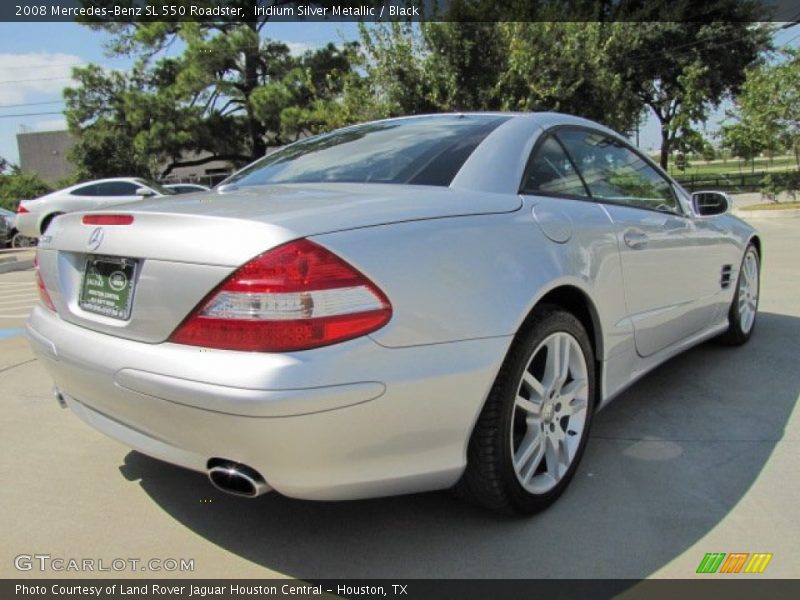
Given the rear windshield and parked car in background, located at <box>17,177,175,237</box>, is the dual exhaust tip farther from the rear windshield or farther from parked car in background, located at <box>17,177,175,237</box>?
parked car in background, located at <box>17,177,175,237</box>

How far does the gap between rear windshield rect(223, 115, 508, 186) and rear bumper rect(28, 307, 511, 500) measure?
832mm

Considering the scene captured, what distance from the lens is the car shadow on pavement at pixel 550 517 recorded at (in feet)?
7.44

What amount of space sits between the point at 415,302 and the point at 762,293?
18.4 ft

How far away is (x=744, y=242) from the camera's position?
14.8 ft

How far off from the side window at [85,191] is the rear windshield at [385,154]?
13118mm

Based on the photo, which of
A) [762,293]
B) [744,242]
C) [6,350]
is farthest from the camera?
[762,293]

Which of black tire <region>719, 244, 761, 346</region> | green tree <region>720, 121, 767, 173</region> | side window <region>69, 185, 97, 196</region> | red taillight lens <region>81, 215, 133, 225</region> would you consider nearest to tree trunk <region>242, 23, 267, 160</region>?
side window <region>69, 185, 97, 196</region>

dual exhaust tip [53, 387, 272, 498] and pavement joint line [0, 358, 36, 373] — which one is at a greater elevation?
dual exhaust tip [53, 387, 272, 498]

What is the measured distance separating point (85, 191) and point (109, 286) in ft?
47.2

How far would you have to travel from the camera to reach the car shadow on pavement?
2268 mm

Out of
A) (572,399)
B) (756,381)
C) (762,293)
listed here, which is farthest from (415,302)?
(762,293)

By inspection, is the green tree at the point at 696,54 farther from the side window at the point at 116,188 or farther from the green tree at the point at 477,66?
the side window at the point at 116,188

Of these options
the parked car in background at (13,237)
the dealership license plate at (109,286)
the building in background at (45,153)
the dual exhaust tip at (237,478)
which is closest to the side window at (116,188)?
the parked car in background at (13,237)

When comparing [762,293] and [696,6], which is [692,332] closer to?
[762,293]
